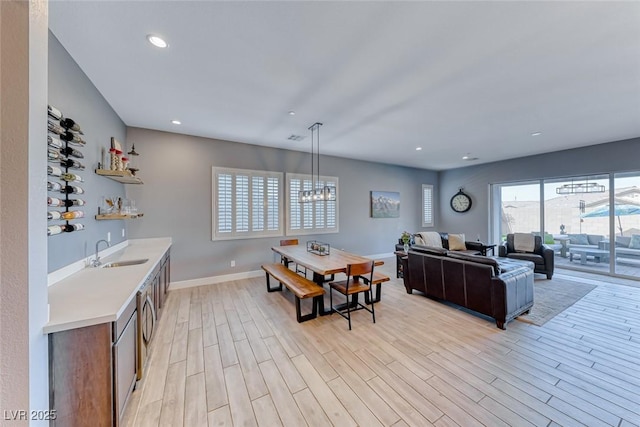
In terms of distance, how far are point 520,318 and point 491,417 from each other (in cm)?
213

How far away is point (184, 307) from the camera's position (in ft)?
11.7

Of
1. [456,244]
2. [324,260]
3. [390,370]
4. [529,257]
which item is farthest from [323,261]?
[529,257]

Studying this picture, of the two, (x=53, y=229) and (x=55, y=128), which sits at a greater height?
(x=55, y=128)

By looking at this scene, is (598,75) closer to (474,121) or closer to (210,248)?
(474,121)

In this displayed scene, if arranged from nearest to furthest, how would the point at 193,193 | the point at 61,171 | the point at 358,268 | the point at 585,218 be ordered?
the point at 61,171, the point at 358,268, the point at 193,193, the point at 585,218

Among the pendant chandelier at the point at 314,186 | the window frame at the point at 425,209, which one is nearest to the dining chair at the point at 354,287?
the pendant chandelier at the point at 314,186

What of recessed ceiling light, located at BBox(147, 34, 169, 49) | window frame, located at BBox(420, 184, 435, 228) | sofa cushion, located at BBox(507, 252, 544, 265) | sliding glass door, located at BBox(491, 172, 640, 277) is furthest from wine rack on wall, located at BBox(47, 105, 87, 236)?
sliding glass door, located at BBox(491, 172, 640, 277)

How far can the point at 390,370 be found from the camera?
2.20 metres

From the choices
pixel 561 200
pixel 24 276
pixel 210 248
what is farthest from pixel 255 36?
pixel 561 200

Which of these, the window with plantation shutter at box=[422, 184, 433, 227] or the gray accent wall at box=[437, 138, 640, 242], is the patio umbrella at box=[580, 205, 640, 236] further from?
the window with plantation shutter at box=[422, 184, 433, 227]

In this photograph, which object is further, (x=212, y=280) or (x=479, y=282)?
(x=212, y=280)

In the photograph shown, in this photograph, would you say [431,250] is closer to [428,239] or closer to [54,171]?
[428,239]

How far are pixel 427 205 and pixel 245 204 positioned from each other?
645 cm

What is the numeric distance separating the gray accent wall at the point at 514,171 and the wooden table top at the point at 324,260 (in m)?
5.72
